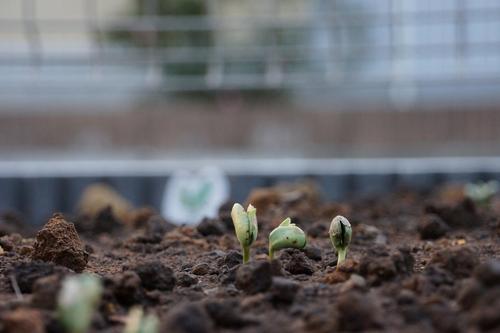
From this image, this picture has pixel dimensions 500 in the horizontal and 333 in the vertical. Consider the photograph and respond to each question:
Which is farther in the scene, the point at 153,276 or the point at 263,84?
the point at 263,84

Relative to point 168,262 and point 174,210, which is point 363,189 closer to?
point 174,210

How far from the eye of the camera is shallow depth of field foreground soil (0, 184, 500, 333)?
1.39 meters

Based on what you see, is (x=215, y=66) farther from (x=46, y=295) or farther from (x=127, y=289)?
(x=46, y=295)

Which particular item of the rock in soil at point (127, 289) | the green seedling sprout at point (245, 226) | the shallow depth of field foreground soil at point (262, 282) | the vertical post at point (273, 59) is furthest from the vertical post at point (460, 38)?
the rock in soil at point (127, 289)

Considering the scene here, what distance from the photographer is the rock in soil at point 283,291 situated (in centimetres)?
159

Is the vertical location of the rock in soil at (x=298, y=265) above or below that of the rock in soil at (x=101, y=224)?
above

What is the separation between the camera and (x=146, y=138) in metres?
8.04

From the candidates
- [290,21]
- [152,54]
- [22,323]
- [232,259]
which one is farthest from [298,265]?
[290,21]

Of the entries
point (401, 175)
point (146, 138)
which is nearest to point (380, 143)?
point (146, 138)

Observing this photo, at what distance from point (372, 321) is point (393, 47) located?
590 cm

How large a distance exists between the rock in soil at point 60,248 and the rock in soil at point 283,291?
0.61 meters

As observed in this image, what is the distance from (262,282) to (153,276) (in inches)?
8.3

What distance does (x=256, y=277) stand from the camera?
1662mm

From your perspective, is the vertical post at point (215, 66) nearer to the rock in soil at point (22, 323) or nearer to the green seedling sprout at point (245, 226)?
the green seedling sprout at point (245, 226)
